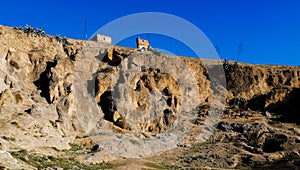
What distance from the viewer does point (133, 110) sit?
7000 centimetres

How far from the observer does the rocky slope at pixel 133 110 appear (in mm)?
50062

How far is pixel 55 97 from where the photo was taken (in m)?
64.1

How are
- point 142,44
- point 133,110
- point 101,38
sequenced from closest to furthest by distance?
1. point 133,110
2. point 101,38
3. point 142,44

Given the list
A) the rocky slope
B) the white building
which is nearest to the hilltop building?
the white building

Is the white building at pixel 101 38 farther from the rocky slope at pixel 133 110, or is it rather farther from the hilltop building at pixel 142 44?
the hilltop building at pixel 142 44

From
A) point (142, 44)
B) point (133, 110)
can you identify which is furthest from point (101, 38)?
point (133, 110)

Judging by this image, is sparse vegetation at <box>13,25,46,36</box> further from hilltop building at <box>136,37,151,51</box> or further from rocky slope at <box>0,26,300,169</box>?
hilltop building at <box>136,37,151,51</box>

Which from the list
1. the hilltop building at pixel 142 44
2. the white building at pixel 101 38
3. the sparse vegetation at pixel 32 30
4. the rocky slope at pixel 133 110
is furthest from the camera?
the hilltop building at pixel 142 44

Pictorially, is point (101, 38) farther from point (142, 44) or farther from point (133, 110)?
point (133, 110)

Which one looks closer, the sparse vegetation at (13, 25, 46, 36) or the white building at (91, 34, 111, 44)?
the sparse vegetation at (13, 25, 46, 36)

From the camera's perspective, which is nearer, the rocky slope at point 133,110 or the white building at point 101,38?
the rocky slope at point 133,110

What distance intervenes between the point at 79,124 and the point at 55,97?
683 centimetres

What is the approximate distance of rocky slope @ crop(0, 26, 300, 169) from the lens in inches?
1971

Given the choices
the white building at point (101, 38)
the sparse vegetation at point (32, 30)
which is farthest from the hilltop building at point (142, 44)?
the sparse vegetation at point (32, 30)
